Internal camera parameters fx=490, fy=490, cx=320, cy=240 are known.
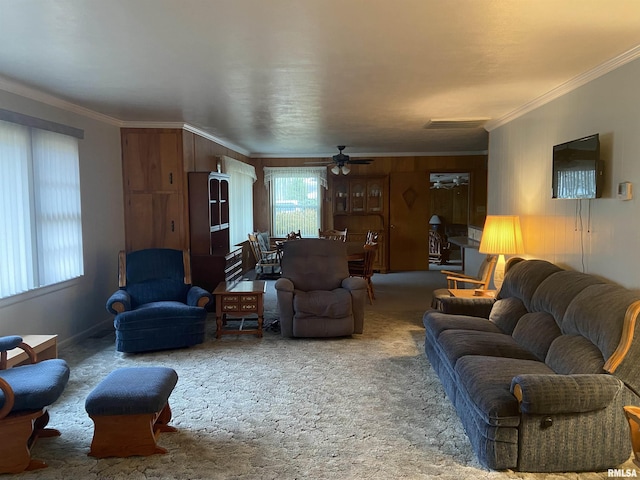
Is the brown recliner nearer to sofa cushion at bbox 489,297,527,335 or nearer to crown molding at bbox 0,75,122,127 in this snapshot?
sofa cushion at bbox 489,297,527,335

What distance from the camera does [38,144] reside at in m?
4.34

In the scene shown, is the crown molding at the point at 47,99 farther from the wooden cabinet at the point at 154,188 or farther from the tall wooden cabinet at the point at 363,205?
the tall wooden cabinet at the point at 363,205

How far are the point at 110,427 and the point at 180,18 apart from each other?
2241 millimetres

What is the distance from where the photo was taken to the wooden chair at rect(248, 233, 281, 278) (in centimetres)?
825

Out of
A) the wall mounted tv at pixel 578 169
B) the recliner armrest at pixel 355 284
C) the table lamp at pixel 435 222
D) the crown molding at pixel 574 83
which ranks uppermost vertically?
the crown molding at pixel 574 83

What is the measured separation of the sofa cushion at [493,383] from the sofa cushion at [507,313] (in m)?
0.69

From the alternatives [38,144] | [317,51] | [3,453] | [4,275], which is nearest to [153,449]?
[3,453]

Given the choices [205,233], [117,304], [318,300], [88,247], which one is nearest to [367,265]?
[318,300]

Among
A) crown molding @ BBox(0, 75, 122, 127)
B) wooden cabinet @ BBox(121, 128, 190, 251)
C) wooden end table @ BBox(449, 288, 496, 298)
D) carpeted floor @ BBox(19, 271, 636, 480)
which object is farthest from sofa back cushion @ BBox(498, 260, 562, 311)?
crown molding @ BBox(0, 75, 122, 127)

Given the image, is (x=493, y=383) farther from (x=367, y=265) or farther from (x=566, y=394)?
(x=367, y=265)

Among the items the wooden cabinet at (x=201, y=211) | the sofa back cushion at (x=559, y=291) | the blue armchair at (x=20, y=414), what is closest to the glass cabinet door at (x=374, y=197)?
the wooden cabinet at (x=201, y=211)

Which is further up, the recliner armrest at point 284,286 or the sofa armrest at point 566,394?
the recliner armrest at point 284,286

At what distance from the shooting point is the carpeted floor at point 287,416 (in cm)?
263

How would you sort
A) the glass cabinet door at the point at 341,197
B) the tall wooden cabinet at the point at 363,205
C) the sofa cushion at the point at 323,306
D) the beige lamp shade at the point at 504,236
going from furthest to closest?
the glass cabinet door at the point at 341,197 < the tall wooden cabinet at the point at 363,205 < the sofa cushion at the point at 323,306 < the beige lamp shade at the point at 504,236
